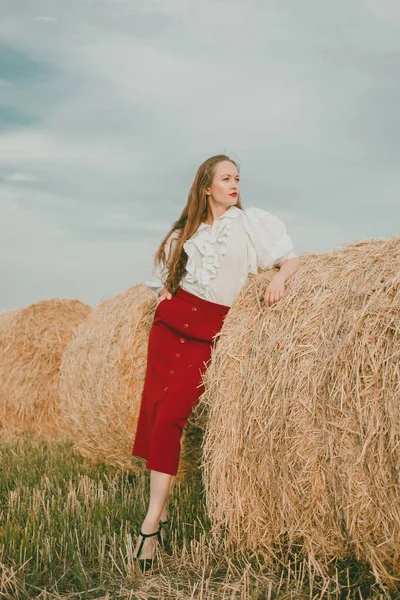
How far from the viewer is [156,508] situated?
12.3ft

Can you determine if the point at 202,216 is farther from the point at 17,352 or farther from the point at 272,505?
the point at 17,352

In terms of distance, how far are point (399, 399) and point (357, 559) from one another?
2.91 feet

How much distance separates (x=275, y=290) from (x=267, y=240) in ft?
1.47

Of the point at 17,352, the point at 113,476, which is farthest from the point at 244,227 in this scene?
the point at 17,352

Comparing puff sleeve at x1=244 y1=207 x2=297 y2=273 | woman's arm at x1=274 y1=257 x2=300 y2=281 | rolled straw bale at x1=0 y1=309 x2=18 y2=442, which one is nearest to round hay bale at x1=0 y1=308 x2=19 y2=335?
rolled straw bale at x1=0 y1=309 x2=18 y2=442

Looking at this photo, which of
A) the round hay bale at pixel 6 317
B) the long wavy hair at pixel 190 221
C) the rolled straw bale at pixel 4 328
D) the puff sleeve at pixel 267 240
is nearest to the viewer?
the puff sleeve at pixel 267 240

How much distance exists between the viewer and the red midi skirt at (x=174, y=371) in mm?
3854

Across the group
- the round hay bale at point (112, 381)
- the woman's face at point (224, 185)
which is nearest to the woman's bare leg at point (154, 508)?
the round hay bale at point (112, 381)

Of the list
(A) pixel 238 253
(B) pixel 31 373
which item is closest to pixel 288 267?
(A) pixel 238 253

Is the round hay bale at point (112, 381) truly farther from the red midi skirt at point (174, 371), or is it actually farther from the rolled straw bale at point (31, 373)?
the rolled straw bale at point (31, 373)

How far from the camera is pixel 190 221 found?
4.32 metres

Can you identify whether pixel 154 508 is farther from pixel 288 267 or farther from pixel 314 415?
pixel 288 267

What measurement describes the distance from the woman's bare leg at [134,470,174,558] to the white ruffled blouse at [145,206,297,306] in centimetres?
106

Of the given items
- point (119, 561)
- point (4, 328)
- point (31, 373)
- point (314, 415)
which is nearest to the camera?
point (314, 415)
